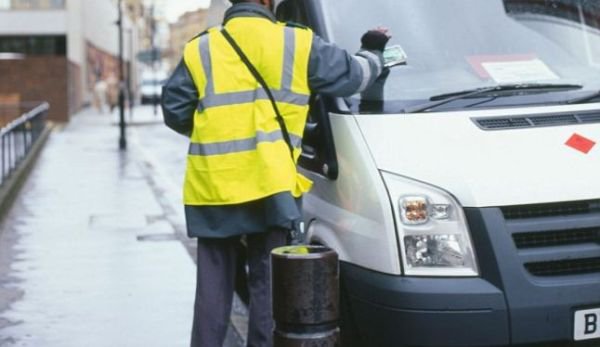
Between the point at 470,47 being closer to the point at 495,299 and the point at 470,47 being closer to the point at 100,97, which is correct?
the point at 495,299

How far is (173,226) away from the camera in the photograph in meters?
10.6

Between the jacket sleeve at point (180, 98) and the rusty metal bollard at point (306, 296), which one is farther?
the jacket sleeve at point (180, 98)

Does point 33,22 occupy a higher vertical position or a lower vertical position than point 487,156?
higher

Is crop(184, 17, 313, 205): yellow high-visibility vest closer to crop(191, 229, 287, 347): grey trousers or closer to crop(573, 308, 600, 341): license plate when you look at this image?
crop(191, 229, 287, 347): grey trousers

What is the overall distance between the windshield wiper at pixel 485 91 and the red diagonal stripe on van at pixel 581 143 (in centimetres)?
48

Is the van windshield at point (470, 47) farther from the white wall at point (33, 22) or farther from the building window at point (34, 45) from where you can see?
the building window at point (34, 45)

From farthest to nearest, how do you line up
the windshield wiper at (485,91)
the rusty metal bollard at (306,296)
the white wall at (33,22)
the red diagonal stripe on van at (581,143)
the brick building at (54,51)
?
the white wall at (33,22)
the brick building at (54,51)
the windshield wiper at (485,91)
the red diagonal stripe on van at (581,143)
the rusty metal bollard at (306,296)

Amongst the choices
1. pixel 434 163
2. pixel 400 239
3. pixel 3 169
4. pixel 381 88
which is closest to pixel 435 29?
pixel 381 88

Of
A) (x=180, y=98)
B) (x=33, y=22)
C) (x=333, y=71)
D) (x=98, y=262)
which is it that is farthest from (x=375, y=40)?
(x=33, y=22)

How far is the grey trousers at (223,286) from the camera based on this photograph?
464cm

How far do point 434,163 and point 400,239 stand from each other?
15.3 inches

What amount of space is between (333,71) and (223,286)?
118cm

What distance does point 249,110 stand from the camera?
173 inches

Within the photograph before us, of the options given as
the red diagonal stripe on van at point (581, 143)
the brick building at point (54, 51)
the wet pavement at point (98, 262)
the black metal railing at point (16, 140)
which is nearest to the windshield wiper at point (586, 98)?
the red diagonal stripe on van at point (581, 143)
